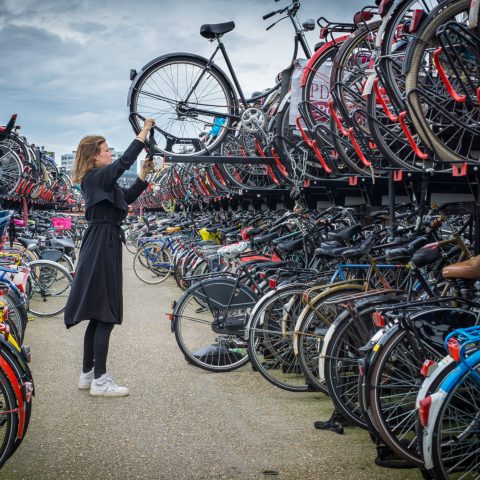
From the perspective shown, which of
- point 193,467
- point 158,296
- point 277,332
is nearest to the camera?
point 193,467

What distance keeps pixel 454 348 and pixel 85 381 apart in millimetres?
3204

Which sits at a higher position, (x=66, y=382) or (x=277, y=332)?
(x=277, y=332)

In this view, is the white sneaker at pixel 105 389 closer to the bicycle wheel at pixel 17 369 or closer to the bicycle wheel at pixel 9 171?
the bicycle wheel at pixel 17 369

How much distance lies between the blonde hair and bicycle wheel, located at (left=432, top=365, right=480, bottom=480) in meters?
3.31

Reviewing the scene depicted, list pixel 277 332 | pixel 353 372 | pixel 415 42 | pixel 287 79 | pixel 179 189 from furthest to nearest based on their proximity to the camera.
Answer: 1. pixel 179 189
2. pixel 287 79
3. pixel 277 332
4. pixel 353 372
5. pixel 415 42

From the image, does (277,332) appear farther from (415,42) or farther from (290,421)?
(415,42)

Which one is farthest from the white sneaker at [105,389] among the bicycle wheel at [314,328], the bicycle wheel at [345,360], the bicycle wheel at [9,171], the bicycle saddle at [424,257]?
the bicycle wheel at [9,171]

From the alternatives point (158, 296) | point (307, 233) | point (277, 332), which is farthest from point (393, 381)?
point (158, 296)

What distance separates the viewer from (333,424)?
166 inches

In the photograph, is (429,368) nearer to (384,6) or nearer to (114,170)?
(384,6)

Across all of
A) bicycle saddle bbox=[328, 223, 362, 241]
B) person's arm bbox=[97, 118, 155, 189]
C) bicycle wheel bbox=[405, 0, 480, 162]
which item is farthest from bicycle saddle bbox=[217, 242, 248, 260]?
bicycle wheel bbox=[405, 0, 480, 162]

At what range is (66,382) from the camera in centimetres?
530

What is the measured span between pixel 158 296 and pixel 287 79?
5.58 metres

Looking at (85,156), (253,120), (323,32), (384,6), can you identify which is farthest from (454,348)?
(253,120)
